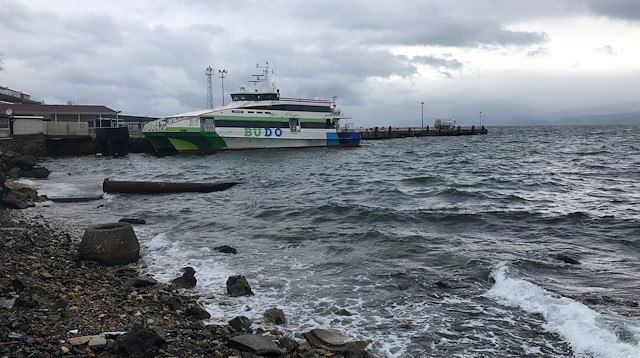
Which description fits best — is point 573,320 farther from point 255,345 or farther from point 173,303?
point 173,303

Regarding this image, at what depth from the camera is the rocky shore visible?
491 centimetres

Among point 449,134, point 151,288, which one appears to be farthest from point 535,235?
point 449,134

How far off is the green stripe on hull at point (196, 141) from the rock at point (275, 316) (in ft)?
123

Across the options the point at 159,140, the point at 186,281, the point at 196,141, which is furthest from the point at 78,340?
the point at 159,140

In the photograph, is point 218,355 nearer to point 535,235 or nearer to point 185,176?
point 535,235

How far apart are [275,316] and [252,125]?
3957cm

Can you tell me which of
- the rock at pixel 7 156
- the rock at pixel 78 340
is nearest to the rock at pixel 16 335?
the rock at pixel 78 340

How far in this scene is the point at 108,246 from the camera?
8930mm

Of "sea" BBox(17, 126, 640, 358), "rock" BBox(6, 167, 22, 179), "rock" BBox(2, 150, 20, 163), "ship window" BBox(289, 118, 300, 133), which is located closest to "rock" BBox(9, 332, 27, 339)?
"sea" BBox(17, 126, 640, 358)

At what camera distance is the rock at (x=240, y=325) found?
6172mm

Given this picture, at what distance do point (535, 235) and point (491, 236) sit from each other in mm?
1161

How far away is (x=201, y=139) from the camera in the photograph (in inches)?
1702

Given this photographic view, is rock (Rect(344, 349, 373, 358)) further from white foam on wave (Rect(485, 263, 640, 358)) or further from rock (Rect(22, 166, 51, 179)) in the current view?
rock (Rect(22, 166, 51, 179))

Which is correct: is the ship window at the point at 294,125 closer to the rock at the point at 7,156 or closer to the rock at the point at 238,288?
the rock at the point at 7,156
